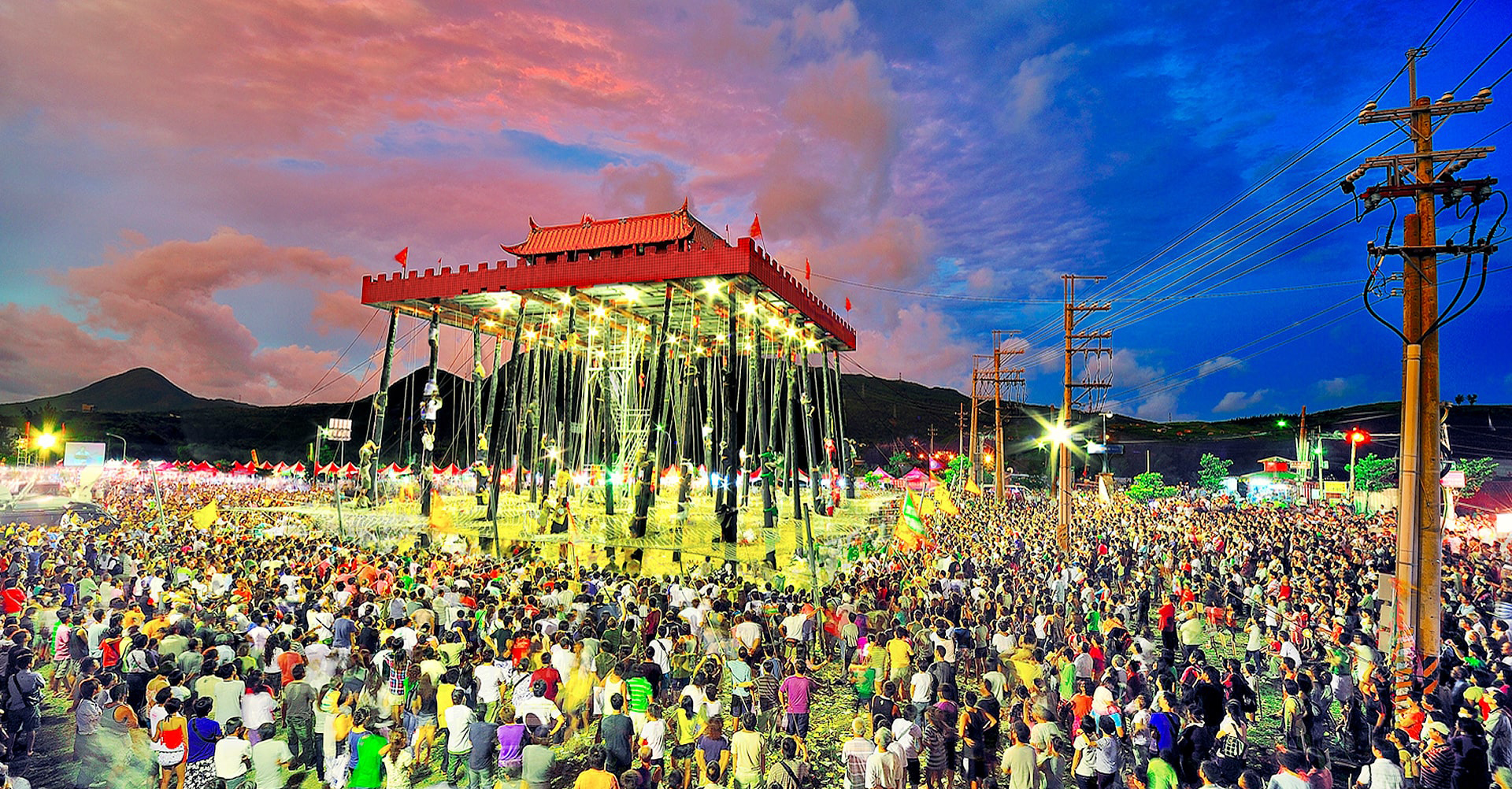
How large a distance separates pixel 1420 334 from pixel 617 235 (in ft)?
73.1

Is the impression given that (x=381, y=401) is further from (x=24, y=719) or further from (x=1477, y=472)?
(x=1477, y=472)

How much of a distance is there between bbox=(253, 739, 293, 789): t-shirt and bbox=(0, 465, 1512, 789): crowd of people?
1.1 inches

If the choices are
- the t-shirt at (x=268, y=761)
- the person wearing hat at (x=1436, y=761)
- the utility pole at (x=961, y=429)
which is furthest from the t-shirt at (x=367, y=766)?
the utility pole at (x=961, y=429)

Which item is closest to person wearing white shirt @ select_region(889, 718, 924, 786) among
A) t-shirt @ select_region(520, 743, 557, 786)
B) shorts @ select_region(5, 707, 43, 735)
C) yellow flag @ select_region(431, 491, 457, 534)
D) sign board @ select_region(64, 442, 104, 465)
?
t-shirt @ select_region(520, 743, 557, 786)

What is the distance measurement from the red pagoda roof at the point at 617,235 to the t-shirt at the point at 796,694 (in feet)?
56.5

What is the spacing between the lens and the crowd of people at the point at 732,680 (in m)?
7.09

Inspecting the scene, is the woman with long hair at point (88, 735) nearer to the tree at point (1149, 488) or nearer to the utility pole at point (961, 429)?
the utility pole at point (961, 429)

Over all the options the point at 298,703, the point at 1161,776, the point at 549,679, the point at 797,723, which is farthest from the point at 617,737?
the point at 1161,776

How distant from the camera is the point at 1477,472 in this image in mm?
57031

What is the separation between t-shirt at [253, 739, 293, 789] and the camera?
22.5ft

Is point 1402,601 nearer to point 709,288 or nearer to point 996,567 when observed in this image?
point 996,567

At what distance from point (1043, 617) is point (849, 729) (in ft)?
12.2

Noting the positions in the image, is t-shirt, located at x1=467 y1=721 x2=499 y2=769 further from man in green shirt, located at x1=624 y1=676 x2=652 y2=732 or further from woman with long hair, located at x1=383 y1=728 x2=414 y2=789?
man in green shirt, located at x1=624 y1=676 x2=652 y2=732

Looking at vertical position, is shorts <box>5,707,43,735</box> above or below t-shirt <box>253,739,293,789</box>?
below
